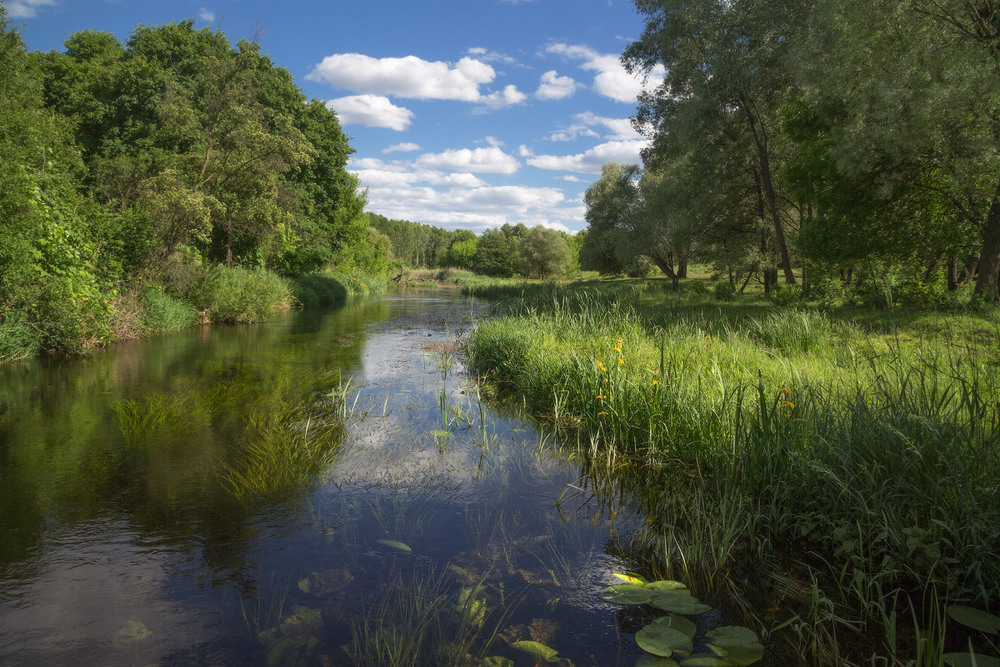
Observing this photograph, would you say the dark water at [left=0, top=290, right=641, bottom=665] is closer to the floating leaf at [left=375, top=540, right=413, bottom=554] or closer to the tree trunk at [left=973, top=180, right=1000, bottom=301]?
the floating leaf at [left=375, top=540, right=413, bottom=554]

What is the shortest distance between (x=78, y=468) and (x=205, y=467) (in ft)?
4.03

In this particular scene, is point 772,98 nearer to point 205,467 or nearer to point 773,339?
point 773,339

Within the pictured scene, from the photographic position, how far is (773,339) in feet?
28.3

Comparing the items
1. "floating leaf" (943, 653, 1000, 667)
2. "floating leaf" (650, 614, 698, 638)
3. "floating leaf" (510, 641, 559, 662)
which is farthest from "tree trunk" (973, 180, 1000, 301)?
"floating leaf" (510, 641, 559, 662)

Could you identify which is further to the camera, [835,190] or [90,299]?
[835,190]

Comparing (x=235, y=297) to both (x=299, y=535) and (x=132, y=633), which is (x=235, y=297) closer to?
(x=299, y=535)

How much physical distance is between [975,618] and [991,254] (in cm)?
1241

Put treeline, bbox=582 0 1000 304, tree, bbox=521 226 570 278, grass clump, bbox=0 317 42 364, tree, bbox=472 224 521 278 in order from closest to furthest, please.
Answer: grass clump, bbox=0 317 42 364 → treeline, bbox=582 0 1000 304 → tree, bbox=521 226 570 278 → tree, bbox=472 224 521 278

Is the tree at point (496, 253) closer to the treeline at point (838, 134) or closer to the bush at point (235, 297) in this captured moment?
the treeline at point (838, 134)

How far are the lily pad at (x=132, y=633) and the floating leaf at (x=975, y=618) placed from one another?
435 centimetres

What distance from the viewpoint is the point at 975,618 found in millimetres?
2750

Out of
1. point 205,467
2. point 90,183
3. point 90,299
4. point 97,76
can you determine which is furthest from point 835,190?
point 97,76

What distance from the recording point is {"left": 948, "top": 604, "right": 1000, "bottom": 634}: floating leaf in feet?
8.71

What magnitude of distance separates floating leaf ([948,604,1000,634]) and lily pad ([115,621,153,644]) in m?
4.35
